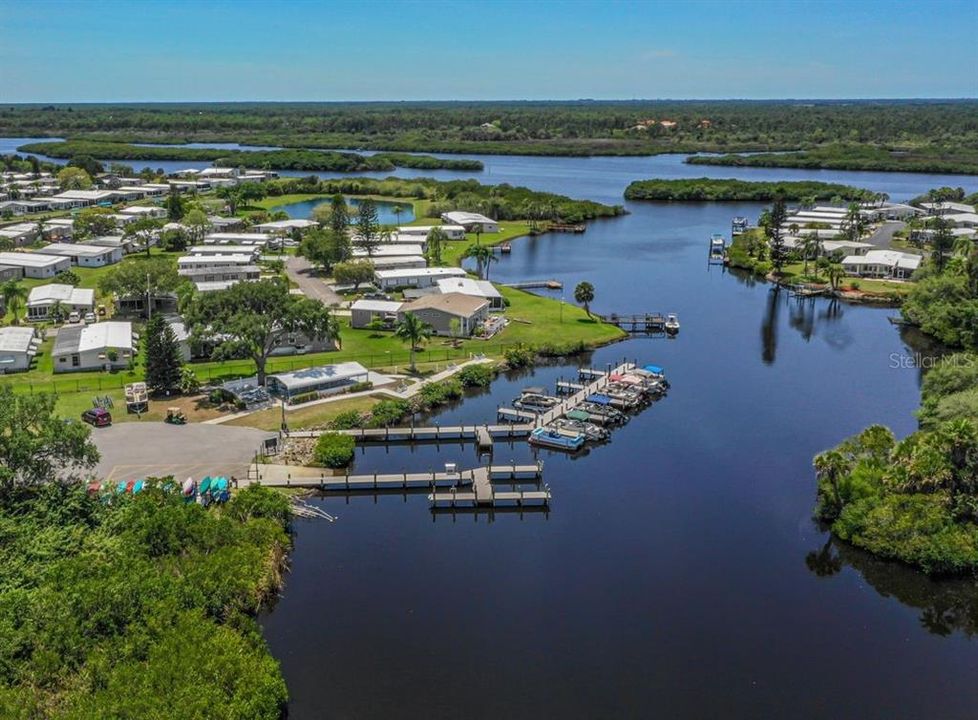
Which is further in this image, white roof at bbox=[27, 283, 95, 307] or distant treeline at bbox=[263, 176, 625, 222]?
distant treeline at bbox=[263, 176, 625, 222]

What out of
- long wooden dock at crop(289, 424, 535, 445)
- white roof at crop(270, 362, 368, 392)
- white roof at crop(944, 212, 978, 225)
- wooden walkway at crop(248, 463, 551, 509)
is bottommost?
wooden walkway at crop(248, 463, 551, 509)

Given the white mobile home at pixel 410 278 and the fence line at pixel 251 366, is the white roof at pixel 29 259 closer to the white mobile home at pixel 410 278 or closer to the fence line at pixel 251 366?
the white mobile home at pixel 410 278

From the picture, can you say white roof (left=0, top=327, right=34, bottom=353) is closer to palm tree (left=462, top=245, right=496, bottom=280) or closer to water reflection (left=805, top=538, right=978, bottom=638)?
palm tree (left=462, top=245, right=496, bottom=280)

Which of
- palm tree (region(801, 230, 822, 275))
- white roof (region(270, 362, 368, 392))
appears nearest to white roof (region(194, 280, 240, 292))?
white roof (region(270, 362, 368, 392))

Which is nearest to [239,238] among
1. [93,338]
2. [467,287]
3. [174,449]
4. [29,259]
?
[29,259]

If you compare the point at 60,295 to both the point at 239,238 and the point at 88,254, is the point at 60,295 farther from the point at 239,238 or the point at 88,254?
the point at 239,238

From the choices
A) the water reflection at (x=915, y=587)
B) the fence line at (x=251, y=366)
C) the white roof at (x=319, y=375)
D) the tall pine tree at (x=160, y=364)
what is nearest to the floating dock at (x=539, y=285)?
the fence line at (x=251, y=366)
